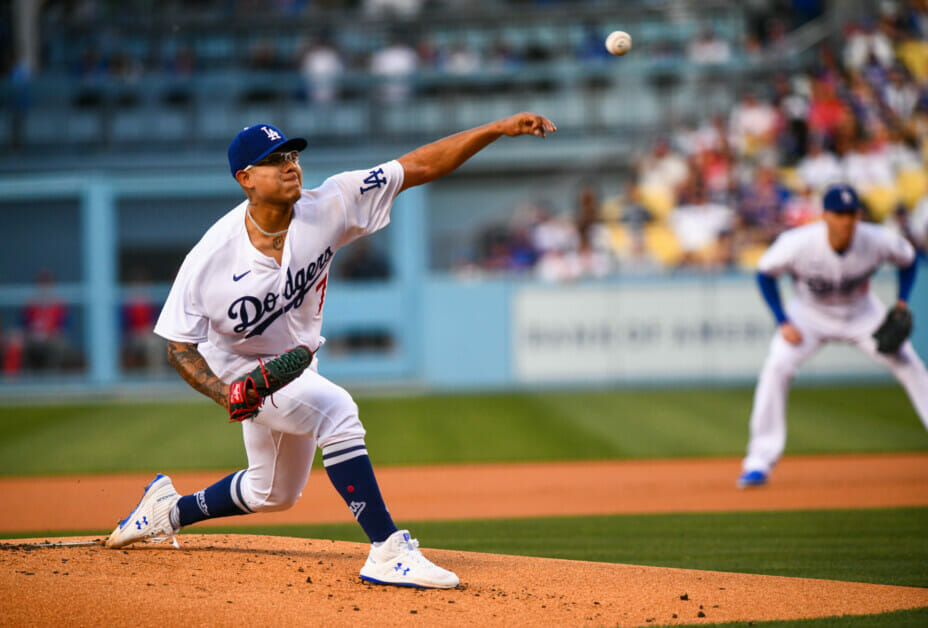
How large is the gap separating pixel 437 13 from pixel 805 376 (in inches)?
442

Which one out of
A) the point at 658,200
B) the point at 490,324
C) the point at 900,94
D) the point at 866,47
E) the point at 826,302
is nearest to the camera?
the point at 826,302

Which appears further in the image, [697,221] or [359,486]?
[697,221]

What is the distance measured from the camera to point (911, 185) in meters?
17.0

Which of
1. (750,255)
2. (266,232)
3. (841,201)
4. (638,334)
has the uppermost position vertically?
(750,255)

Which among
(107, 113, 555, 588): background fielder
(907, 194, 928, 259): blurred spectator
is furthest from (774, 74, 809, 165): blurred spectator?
(107, 113, 555, 588): background fielder

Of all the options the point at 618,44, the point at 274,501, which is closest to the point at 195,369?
the point at 274,501

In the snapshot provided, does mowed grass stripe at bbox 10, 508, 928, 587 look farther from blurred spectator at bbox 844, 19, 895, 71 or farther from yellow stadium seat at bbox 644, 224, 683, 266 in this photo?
blurred spectator at bbox 844, 19, 895, 71

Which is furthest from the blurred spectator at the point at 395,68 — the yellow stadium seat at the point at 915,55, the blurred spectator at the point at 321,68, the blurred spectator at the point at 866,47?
the yellow stadium seat at the point at 915,55

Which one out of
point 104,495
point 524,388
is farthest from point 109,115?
point 104,495

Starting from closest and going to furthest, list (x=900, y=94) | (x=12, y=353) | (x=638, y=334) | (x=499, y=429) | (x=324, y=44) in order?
(x=499, y=429), (x=638, y=334), (x=12, y=353), (x=900, y=94), (x=324, y=44)

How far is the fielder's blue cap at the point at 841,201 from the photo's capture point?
7.80m

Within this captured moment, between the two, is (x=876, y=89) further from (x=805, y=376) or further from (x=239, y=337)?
(x=239, y=337)

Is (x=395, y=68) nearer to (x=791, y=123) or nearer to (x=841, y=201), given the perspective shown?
(x=791, y=123)

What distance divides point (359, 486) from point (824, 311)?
5063 millimetres
